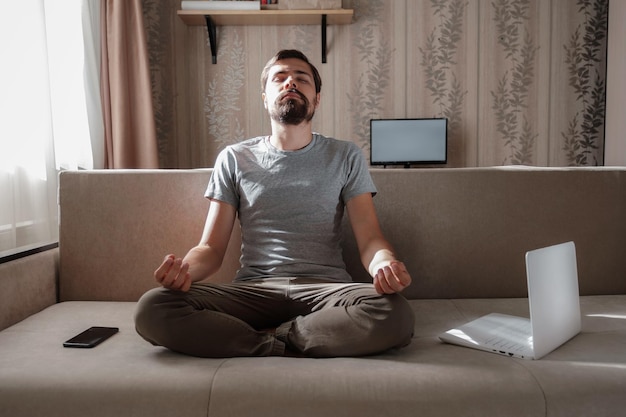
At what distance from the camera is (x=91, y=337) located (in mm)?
1337

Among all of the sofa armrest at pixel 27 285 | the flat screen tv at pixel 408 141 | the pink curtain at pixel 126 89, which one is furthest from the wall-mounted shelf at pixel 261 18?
the sofa armrest at pixel 27 285

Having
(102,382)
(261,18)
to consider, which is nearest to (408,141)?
(261,18)

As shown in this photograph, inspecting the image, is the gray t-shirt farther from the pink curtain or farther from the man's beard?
the pink curtain

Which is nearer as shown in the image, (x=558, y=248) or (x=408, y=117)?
(x=558, y=248)

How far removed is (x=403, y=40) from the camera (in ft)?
13.3

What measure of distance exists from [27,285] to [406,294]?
3.83 feet

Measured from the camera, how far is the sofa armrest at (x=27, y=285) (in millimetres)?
1493

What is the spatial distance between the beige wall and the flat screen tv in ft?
3.82

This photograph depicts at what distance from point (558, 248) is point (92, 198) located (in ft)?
4.66

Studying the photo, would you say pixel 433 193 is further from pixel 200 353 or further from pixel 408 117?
pixel 408 117

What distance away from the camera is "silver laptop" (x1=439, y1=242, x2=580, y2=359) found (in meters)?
1.18

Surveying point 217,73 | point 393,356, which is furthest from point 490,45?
point 393,356

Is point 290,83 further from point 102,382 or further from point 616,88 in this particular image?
point 616,88

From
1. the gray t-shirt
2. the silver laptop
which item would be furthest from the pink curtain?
the silver laptop
